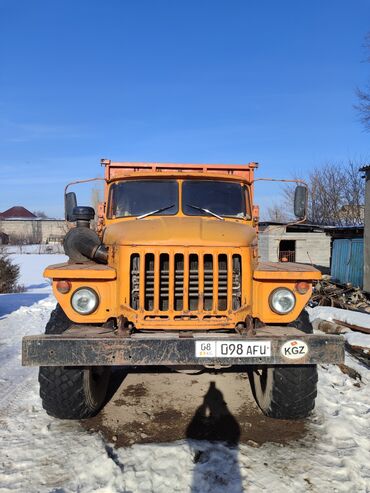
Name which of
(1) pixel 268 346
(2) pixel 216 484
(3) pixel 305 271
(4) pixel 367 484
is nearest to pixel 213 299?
(1) pixel 268 346

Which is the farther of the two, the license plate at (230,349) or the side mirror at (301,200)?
the side mirror at (301,200)

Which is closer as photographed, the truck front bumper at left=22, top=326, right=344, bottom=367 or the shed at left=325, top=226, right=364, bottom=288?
the truck front bumper at left=22, top=326, right=344, bottom=367

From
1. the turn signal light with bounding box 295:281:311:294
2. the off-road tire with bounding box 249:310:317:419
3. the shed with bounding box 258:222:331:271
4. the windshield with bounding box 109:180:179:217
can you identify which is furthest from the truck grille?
the shed with bounding box 258:222:331:271

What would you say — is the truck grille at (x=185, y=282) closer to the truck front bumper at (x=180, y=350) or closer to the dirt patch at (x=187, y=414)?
the truck front bumper at (x=180, y=350)

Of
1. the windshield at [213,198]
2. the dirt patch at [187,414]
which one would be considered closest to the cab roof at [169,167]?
the windshield at [213,198]

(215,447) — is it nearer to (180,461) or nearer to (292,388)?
(180,461)

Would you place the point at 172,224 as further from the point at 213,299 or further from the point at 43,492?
the point at 43,492

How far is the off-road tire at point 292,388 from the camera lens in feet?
13.0

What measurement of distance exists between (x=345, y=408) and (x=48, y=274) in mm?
3234

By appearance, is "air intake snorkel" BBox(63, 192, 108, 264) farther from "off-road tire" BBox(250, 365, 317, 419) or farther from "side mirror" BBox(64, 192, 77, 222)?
"off-road tire" BBox(250, 365, 317, 419)

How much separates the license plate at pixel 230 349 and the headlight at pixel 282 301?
0.48 metres

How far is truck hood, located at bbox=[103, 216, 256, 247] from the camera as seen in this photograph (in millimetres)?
3660

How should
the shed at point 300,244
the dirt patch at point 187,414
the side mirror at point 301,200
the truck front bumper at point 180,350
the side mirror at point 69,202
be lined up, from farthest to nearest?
1. the shed at point 300,244
2. the side mirror at point 69,202
3. the side mirror at point 301,200
4. the dirt patch at point 187,414
5. the truck front bumper at point 180,350

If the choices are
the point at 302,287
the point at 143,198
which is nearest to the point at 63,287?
the point at 143,198
